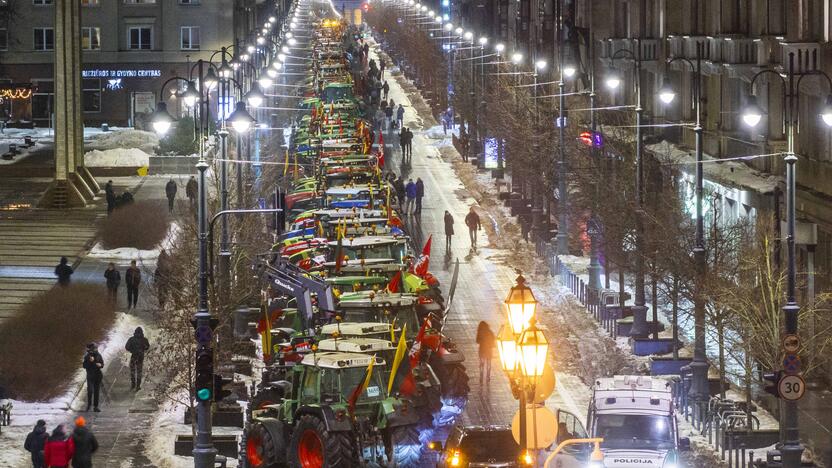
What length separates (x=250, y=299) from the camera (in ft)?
156

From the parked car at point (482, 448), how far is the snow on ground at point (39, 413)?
967 centimetres

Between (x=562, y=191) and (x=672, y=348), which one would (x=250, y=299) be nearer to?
(x=672, y=348)

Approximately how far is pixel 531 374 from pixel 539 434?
84.3 inches

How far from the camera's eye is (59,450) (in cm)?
3231

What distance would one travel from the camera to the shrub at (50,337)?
1658 inches

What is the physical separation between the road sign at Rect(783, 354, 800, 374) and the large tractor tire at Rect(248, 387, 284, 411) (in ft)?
28.7

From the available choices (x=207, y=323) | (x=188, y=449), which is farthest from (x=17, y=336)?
(x=207, y=323)

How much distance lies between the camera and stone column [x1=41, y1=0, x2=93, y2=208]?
253 feet

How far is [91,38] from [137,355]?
77.6m

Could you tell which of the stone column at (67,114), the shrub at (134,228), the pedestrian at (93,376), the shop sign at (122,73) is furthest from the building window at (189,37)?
the pedestrian at (93,376)

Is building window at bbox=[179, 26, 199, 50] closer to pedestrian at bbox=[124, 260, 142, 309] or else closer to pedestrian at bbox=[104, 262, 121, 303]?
pedestrian at bbox=[104, 262, 121, 303]

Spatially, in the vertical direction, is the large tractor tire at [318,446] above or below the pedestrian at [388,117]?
below

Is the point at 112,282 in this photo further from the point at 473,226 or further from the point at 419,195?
the point at 419,195

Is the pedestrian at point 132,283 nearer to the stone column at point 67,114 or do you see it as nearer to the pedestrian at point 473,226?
the pedestrian at point 473,226
